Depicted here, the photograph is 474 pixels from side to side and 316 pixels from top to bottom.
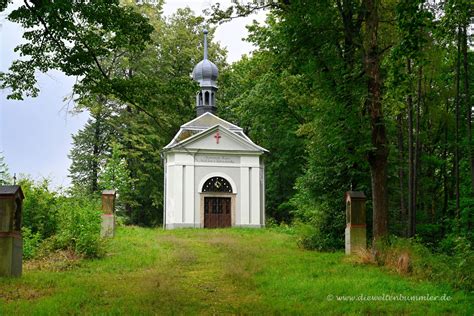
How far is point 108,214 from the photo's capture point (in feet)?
60.4

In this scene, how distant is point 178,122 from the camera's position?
3800 cm

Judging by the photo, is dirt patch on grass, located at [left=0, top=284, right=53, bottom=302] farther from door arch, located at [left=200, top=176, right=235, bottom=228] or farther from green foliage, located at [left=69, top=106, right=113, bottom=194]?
green foliage, located at [left=69, top=106, right=113, bottom=194]

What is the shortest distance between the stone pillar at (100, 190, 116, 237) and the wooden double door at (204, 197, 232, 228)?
468 inches

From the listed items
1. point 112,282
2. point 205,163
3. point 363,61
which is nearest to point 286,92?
point 205,163

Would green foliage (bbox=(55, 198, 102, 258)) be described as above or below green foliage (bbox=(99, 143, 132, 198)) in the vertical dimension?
below

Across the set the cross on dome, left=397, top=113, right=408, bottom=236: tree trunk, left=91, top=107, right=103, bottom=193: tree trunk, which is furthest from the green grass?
left=91, top=107, right=103, bottom=193: tree trunk

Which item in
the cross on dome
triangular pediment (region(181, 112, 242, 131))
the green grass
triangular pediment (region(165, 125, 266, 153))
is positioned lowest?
the green grass

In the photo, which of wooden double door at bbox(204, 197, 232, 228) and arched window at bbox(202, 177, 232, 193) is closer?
wooden double door at bbox(204, 197, 232, 228)

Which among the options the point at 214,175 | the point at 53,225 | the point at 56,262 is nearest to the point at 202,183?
the point at 214,175

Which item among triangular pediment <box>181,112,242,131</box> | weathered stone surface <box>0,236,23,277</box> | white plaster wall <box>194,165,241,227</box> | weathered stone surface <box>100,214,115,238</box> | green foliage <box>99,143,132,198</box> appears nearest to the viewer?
weathered stone surface <box>0,236,23,277</box>

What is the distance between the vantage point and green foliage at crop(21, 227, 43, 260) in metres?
12.6

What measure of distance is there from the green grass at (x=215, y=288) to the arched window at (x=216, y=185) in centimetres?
1649

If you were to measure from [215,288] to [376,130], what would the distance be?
552cm

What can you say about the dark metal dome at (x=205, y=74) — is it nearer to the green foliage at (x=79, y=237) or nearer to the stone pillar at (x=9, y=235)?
the green foliage at (x=79, y=237)
